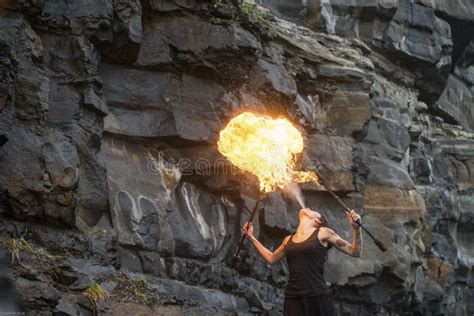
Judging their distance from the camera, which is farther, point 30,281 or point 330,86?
point 330,86

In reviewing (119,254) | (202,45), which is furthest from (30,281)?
(202,45)

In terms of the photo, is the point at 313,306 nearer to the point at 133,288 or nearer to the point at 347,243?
the point at 347,243

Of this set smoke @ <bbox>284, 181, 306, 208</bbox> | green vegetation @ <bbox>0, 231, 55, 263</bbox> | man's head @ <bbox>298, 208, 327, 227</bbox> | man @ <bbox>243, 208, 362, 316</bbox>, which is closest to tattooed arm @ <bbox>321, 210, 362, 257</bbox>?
man @ <bbox>243, 208, 362, 316</bbox>

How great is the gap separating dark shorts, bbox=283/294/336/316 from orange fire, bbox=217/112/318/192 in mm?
2604

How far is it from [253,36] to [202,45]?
46.3 inches

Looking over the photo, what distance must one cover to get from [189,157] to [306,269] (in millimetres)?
4336

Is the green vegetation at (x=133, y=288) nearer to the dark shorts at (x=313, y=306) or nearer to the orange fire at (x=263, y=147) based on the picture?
the dark shorts at (x=313, y=306)

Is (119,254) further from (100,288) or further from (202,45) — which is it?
(202,45)

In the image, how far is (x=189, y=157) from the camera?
11719 mm

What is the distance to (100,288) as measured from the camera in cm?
836

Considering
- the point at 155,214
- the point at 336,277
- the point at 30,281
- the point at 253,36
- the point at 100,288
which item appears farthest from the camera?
the point at 336,277

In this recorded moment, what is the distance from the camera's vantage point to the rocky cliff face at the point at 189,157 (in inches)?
345

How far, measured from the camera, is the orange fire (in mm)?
10500

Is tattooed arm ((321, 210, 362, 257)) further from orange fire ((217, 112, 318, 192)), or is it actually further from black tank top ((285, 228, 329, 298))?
orange fire ((217, 112, 318, 192))
